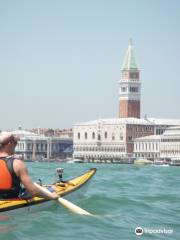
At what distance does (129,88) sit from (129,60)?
7.08 metres

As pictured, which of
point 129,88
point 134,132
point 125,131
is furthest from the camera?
point 129,88

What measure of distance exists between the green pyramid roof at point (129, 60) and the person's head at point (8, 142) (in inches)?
5156

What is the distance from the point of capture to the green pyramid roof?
141 metres

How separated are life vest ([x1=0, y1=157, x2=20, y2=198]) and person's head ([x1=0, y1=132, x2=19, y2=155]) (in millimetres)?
111

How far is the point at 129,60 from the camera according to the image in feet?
467

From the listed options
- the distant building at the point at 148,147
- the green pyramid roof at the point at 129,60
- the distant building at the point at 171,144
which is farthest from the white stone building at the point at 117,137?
the green pyramid roof at the point at 129,60

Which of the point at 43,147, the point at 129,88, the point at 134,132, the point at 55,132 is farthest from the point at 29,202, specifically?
the point at 55,132

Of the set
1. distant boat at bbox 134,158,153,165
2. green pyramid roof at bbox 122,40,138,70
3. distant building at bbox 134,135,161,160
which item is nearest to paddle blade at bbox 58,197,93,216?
distant boat at bbox 134,158,153,165

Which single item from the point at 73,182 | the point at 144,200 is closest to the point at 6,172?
the point at 73,182

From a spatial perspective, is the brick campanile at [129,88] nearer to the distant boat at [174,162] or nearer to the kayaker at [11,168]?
the distant boat at [174,162]

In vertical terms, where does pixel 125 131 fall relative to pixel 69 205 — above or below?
above

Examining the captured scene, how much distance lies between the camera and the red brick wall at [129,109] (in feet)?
443

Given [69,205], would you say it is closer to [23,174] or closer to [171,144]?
[23,174]

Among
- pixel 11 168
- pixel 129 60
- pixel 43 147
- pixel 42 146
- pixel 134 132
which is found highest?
pixel 129 60
